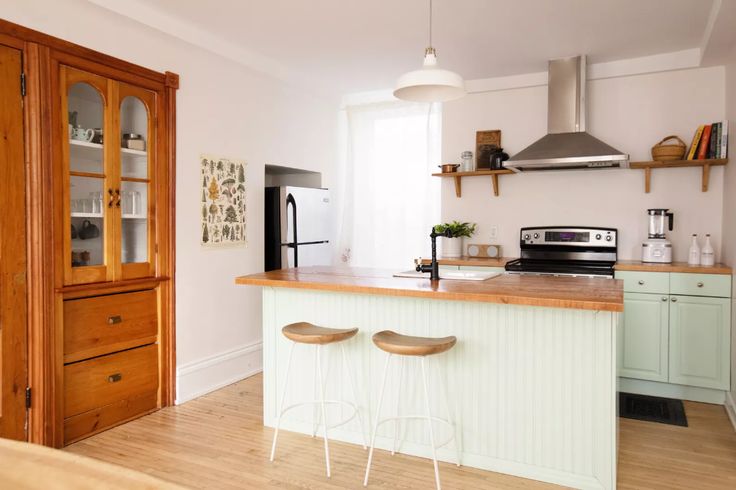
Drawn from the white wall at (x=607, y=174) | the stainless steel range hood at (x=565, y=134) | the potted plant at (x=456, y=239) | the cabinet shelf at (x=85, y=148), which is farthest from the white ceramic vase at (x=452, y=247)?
the cabinet shelf at (x=85, y=148)

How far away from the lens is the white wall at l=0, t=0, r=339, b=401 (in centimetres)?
332

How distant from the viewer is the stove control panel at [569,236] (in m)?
4.42

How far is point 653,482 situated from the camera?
2.57 meters

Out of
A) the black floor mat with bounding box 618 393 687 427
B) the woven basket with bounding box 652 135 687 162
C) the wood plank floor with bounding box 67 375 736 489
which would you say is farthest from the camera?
the woven basket with bounding box 652 135 687 162

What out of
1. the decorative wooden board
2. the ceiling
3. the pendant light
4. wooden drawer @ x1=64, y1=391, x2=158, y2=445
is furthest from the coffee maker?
wooden drawer @ x1=64, y1=391, x2=158, y2=445

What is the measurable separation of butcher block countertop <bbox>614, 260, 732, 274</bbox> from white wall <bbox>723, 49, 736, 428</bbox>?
0.26ft

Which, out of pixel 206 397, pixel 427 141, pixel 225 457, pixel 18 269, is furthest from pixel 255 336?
pixel 427 141

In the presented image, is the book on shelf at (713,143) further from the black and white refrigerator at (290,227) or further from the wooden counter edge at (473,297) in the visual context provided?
the black and white refrigerator at (290,227)

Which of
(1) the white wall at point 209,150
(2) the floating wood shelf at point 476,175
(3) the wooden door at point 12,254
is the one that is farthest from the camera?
(2) the floating wood shelf at point 476,175

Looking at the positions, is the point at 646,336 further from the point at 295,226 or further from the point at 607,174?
the point at 295,226

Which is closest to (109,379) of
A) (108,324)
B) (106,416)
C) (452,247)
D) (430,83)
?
(106,416)

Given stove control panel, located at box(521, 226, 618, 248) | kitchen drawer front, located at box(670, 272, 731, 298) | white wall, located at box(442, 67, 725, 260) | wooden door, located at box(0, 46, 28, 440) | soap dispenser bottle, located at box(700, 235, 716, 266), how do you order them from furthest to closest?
1. stove control panel, located at box(521, 226, 618, 248)
2. white wall, located at box(442, 67, 725, 260)
3. soap dispenser bottle, located at box(700, 235, 716, 266)
4. kitchen drawer front, located at box(670, 272, 731, 298)
5. wooden door, located at box(0, 46, 28, 440)

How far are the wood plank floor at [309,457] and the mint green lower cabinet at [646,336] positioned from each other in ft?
1.39

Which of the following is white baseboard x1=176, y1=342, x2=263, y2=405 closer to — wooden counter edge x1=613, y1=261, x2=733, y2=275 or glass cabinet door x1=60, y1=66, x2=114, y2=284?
glass cabinet door x1=60, y1=66, x2=114, y2=284
